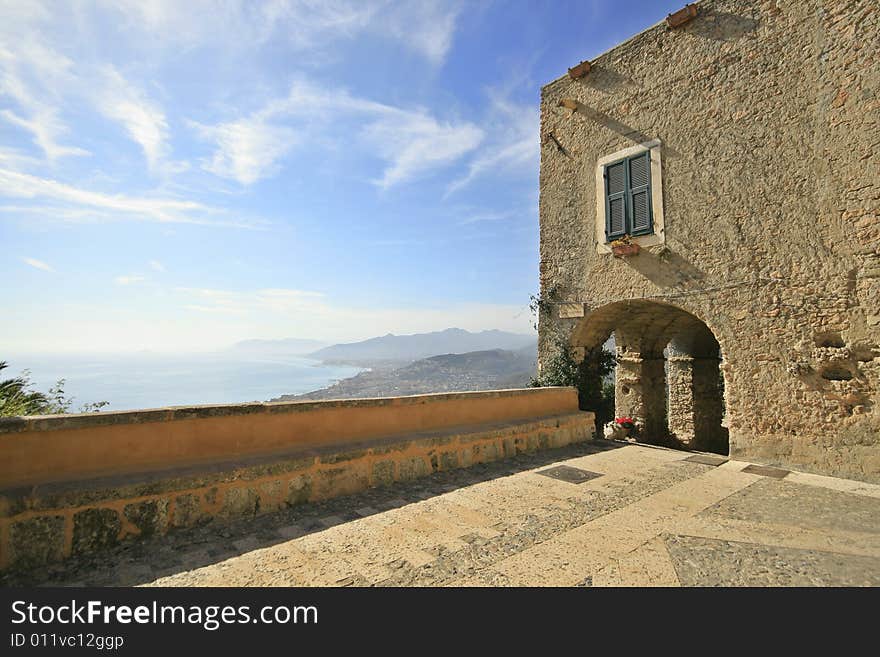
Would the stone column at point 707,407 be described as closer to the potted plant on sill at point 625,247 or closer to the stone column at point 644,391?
the stone column at point 644,391

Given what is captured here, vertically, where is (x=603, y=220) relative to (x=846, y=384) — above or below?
above

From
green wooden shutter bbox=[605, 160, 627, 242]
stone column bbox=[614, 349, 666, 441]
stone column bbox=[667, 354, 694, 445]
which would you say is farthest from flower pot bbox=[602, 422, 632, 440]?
green wooden shutter bbox=[605, 160, 627, 242]

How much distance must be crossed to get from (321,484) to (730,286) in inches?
245

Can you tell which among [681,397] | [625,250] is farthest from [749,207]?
[681,397]

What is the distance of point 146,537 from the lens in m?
2.84

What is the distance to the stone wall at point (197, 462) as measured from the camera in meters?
2.60

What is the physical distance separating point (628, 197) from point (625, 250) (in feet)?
3.12

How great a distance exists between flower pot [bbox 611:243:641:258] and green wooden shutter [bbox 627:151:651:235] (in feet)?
0.85

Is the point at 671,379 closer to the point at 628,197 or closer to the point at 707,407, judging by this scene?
the point at 707,407

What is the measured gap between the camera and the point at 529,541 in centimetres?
281

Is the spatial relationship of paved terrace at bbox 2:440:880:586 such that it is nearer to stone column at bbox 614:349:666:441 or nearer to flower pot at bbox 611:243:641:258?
flower pot at bbox 611:243:641:258

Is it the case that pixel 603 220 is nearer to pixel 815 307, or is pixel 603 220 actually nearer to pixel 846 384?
pixel 815 307

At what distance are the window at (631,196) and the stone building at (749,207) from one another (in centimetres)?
3
